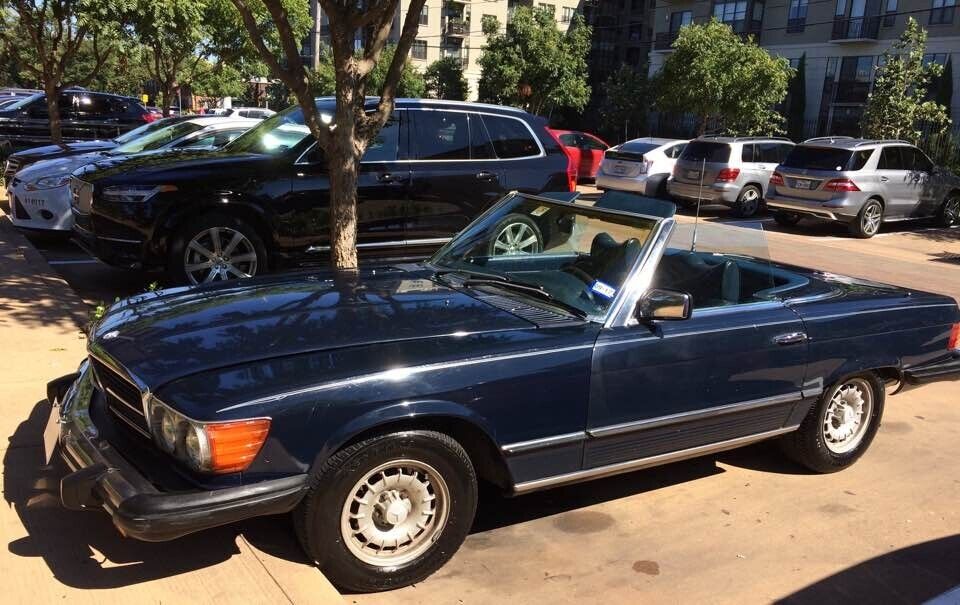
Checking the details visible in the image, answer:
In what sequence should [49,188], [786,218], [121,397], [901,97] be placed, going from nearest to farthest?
[121,397]
[49,188]
[786,218]
[901,97]

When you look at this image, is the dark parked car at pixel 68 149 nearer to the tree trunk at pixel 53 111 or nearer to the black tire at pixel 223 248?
the tree trunk at pixel 53 111

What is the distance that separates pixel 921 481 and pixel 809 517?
100cm

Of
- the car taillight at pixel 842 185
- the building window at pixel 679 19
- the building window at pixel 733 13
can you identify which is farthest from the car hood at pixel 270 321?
the building window at pixel 679 19

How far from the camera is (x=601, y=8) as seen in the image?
62.0 m

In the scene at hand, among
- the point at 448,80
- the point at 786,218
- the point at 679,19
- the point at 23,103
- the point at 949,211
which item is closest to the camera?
the point at 786,218

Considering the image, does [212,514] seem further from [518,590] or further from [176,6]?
[176,6]

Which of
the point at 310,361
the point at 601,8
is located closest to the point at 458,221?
the point at 310,361

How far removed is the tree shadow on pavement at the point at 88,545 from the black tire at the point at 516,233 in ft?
6.93

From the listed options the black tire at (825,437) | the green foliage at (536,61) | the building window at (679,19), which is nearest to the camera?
the black tire at (825,437)

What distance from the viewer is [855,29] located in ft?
132

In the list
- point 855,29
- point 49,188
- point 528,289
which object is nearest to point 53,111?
point 49,188

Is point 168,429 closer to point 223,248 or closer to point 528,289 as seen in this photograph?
point 528,289

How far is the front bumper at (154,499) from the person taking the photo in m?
2.75

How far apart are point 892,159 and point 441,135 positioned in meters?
10.8
